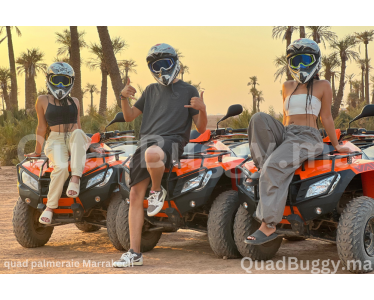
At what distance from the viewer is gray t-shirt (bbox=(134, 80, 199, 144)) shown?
5.58m

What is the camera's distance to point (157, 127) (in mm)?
5574

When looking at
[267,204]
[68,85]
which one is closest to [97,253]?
[68,85]

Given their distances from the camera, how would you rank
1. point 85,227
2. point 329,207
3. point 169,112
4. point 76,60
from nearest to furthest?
point 329,207
point 169,112
point 85,227
point 76,60

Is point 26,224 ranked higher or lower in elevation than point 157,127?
lower

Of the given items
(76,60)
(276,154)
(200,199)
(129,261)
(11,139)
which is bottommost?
(129,261)

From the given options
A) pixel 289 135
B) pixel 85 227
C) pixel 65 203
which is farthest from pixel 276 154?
pixel 85 227

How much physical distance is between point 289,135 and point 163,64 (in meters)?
1.58

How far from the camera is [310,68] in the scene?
520cm

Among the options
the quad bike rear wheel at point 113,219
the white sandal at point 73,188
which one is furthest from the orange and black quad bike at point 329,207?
the white sandal at point 73,188

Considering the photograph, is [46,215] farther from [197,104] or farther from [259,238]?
[259,238]

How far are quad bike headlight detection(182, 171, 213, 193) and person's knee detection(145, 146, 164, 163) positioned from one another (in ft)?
1.50

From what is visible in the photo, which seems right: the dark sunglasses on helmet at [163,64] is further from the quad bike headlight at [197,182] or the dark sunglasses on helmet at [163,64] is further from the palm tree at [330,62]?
the palm tree at [330,62]

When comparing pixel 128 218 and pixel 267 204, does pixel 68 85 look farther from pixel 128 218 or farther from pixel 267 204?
pixel 267 204

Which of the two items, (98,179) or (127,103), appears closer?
(127,103)
